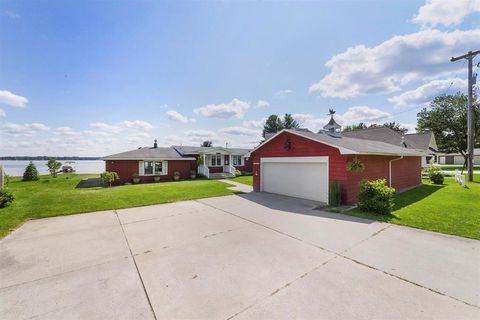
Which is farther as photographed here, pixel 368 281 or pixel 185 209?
pixel 185 209

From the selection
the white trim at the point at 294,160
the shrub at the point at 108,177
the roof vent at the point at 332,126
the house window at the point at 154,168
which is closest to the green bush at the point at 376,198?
the white trim at the point at 294,160

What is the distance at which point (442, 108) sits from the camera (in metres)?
33.6

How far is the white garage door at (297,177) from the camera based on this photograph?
985cm

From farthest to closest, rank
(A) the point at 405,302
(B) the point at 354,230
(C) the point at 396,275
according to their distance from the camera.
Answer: (B) the point at 354,230 → (C) the point at 396,275 → (A) the point at 405,302

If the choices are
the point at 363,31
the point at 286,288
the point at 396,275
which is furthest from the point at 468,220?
the point at 363,31

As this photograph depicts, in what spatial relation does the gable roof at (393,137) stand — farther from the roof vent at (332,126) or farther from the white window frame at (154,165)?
the white window frame at (154,165)

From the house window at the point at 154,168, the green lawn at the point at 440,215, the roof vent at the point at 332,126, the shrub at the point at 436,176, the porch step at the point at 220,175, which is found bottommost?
the green lawn at the point at 440,215

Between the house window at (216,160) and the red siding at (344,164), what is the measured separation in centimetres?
1077

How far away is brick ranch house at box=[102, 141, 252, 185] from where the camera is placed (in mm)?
18203

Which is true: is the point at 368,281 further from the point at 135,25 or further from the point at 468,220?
the point at 135,25

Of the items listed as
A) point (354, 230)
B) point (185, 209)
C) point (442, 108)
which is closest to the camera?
point (354, 230)

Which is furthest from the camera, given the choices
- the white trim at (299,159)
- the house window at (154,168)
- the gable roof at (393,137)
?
the gable roof at (393,137)

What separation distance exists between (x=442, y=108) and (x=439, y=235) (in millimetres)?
40784

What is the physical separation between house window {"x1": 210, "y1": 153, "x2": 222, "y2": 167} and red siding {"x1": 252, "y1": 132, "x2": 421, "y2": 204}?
10.8 meters
